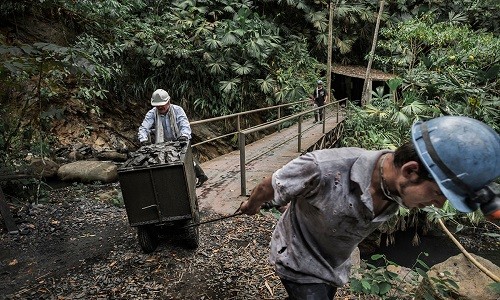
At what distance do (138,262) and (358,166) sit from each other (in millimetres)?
2855

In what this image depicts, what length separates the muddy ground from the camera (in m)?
3.01

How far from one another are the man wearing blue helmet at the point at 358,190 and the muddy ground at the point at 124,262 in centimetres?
158

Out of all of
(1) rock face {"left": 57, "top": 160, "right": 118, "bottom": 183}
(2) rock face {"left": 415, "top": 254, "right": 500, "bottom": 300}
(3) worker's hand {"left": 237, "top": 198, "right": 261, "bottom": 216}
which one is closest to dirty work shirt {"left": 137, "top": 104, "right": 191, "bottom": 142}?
(3) worker's hand {"left": 237, "top": 198, "right": 261, "bottom": 216}

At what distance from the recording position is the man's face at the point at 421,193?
1183mm

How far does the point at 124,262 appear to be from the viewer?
136 inches

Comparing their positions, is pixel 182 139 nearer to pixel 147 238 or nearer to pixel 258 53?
pixel 147 238

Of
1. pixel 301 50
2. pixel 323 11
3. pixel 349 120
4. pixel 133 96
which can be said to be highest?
pixel 323 11

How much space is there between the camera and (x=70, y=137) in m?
11.6

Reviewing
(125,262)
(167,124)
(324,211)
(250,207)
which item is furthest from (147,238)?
(324,211)

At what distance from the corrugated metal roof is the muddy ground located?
14.2 metres

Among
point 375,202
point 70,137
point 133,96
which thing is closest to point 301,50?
point 133,96

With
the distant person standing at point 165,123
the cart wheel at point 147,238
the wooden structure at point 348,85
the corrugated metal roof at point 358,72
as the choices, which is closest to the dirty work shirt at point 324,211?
the cart wheel at point 147,238

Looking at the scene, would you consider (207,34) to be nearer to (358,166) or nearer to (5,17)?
(5,17)

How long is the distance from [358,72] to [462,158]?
1798 centimetres
